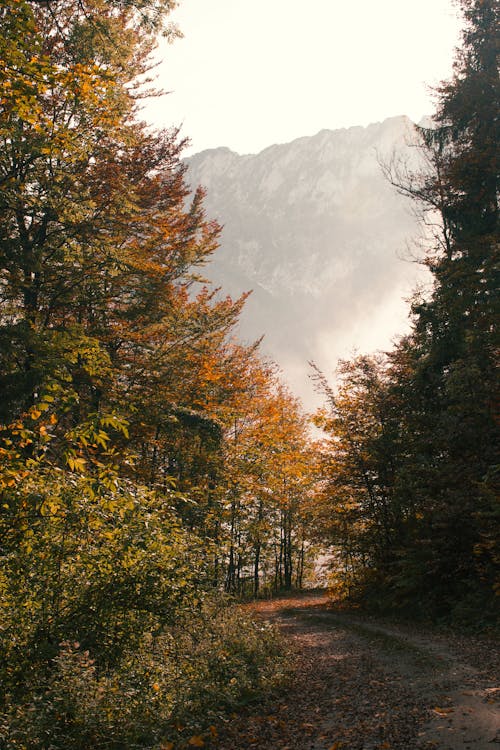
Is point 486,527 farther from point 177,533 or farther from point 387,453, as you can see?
point 177,533

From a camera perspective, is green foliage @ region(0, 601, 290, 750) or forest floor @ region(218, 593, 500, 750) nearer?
green foliage @ region(0, 601, 290, 750)

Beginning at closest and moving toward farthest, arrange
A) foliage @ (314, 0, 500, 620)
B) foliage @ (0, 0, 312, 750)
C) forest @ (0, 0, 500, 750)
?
1. foliage @ (0, 0, 312, 750)
2. forest @ (0, 0, 500, 750)
3. foliage @ (314, 0, 500, 620)

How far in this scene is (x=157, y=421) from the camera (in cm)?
1408

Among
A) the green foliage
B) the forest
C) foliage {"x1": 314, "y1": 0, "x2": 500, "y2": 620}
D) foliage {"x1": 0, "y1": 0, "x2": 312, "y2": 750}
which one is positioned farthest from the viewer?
foliage {"x1": 314, "y1": 0, "x2": 500, "y2": 620}

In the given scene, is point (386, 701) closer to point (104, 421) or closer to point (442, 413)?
point (104, 421)

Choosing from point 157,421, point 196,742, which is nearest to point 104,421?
point 196,742

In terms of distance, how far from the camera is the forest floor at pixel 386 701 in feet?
18.0

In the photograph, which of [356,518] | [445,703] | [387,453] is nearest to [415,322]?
Answer: [387,453]

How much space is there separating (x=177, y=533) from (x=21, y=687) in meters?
2.38

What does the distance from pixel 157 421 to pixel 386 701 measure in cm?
896

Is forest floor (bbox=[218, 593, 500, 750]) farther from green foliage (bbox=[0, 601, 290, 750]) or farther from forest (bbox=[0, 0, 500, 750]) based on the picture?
forest (bbox=[0, 0, 500, 750])

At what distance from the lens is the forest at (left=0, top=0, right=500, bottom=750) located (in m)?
5.62

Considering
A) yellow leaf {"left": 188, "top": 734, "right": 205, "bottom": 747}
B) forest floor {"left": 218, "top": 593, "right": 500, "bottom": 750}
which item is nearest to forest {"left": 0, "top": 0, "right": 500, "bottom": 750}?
yellow leaf {"left": 188, "top": 734, "right": 205, "bottom": 747}

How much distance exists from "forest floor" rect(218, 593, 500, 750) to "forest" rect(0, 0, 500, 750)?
0.60 meters
